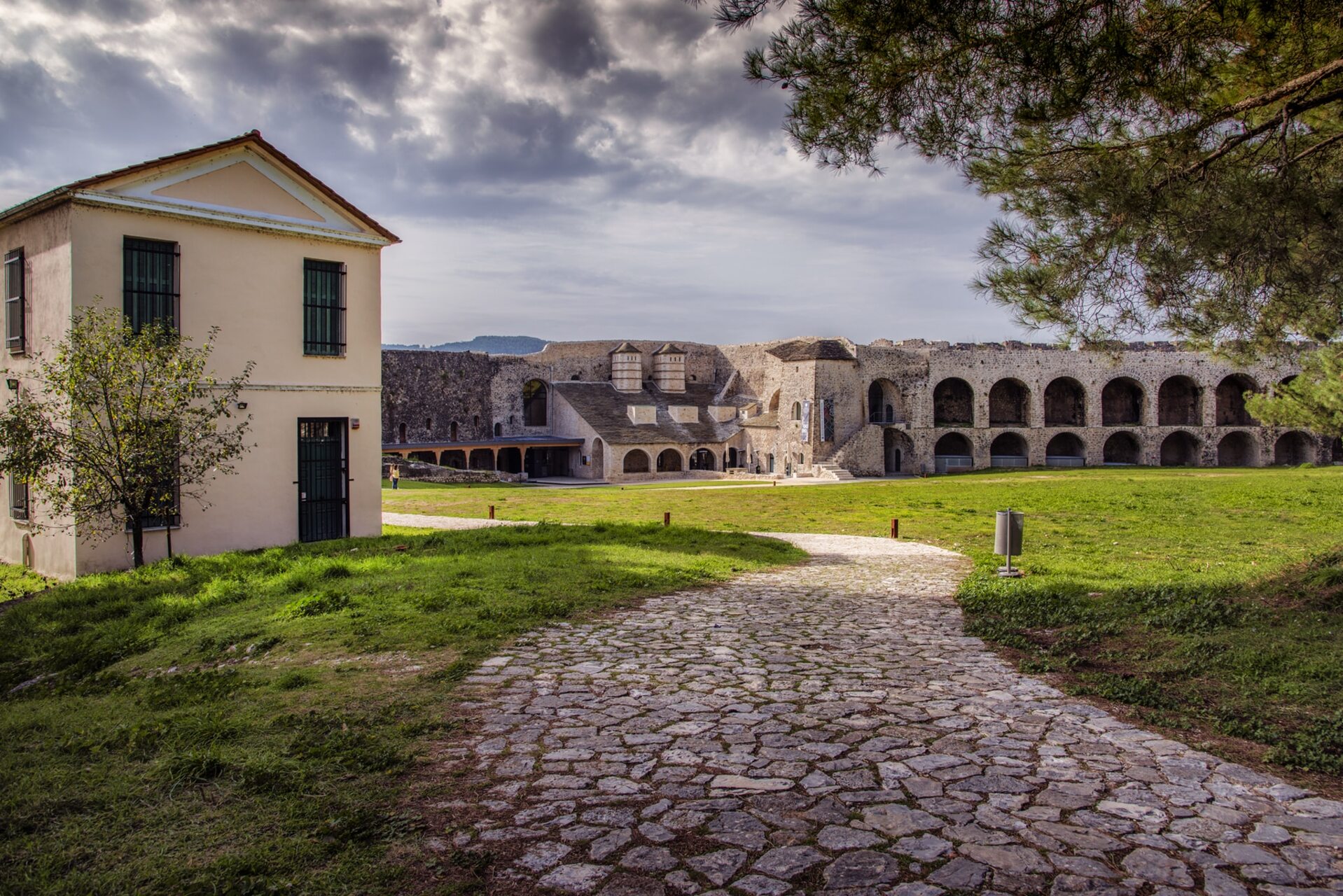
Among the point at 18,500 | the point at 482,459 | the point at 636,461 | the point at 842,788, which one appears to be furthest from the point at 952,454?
the point at 842,788

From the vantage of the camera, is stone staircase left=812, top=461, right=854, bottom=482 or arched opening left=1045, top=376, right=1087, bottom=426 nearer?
stone staircase left=812, top=461, right=854, bottom=482

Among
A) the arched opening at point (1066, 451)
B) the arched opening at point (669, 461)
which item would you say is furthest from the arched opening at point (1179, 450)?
the arched opening at point (669, 461)

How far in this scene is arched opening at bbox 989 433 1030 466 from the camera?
157 ft

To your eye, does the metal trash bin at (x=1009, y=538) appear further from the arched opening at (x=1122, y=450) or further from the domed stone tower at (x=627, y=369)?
the arched opening at (x=1122, y=450)

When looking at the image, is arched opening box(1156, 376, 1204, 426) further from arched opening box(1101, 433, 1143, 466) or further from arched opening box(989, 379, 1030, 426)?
→ arched opening box(989, 379, 1030, 426)

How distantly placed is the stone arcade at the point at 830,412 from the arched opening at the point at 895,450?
9 centimetres

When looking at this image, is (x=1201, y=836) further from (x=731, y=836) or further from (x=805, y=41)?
(x=805, y=41)

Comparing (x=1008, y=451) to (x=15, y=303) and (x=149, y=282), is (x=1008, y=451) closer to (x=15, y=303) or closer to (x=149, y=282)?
(x=149, y=282)

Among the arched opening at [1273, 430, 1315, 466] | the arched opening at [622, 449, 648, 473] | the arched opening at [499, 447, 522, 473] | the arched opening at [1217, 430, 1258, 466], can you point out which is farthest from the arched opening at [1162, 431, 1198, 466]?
the arched opening at [499, 447, 522, 473]

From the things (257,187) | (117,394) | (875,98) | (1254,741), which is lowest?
(1254,741)

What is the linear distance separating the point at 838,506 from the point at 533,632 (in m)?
17.2

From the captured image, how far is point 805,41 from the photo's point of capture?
273 inches

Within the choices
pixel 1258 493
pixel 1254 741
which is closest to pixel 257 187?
pixel 1254 741

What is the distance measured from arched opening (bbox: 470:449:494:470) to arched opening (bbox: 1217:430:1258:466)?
131 ft
